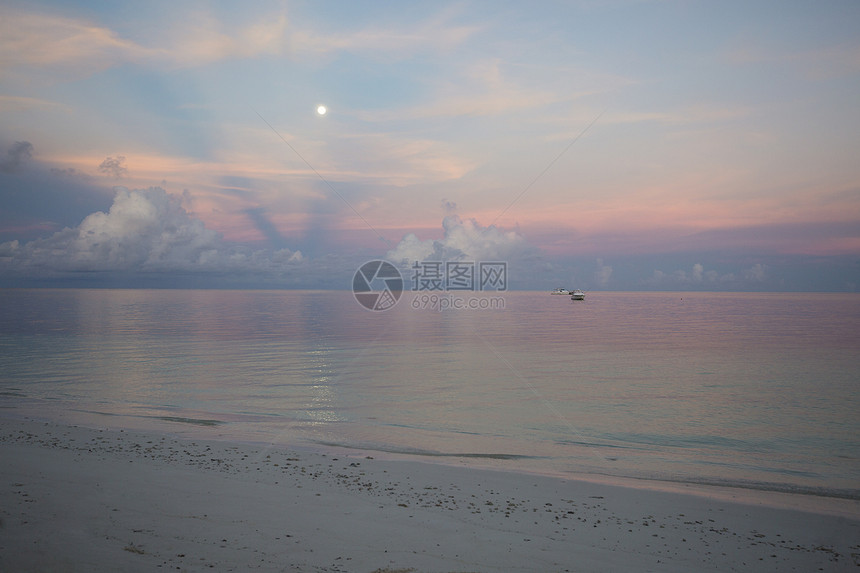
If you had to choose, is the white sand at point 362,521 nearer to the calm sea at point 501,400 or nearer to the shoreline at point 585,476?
the shoreline at point 585,476

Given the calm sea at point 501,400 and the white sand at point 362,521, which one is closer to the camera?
the white sand at point 362,521

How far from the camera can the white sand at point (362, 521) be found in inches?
366

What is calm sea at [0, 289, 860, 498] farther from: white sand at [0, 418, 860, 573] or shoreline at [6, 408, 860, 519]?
white sand at [0, 418, 860, 573]

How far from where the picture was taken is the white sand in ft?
30.5

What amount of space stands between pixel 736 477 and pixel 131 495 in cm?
1875

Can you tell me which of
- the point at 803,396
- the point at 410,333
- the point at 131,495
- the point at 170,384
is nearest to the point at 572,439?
the point at 131,495

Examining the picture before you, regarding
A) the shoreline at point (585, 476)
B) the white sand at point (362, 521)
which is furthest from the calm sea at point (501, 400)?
the white sand at point (362, 521)

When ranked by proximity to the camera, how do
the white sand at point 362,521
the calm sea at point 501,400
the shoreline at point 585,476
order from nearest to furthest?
the white sand at point 362,521 < the shoreline at point 585,476 < the calm sea at point 501,400

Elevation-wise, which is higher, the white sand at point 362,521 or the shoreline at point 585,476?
the white sand at point 362,521

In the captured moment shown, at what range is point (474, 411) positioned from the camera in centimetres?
2678

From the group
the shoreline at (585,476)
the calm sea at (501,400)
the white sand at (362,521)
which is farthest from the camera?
the calm sea at (501,400)

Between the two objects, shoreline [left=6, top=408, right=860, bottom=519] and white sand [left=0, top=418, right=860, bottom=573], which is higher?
white sand [left=0, top=418, right=860, bottom=573]

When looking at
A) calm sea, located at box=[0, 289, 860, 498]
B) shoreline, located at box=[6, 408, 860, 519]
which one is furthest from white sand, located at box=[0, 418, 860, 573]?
calm sea, located at box=[0, 289, 860, 498]

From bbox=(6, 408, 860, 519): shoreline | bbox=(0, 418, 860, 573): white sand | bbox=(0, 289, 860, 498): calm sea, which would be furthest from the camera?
bbox=(0, 289, 860, 498): calm sea
